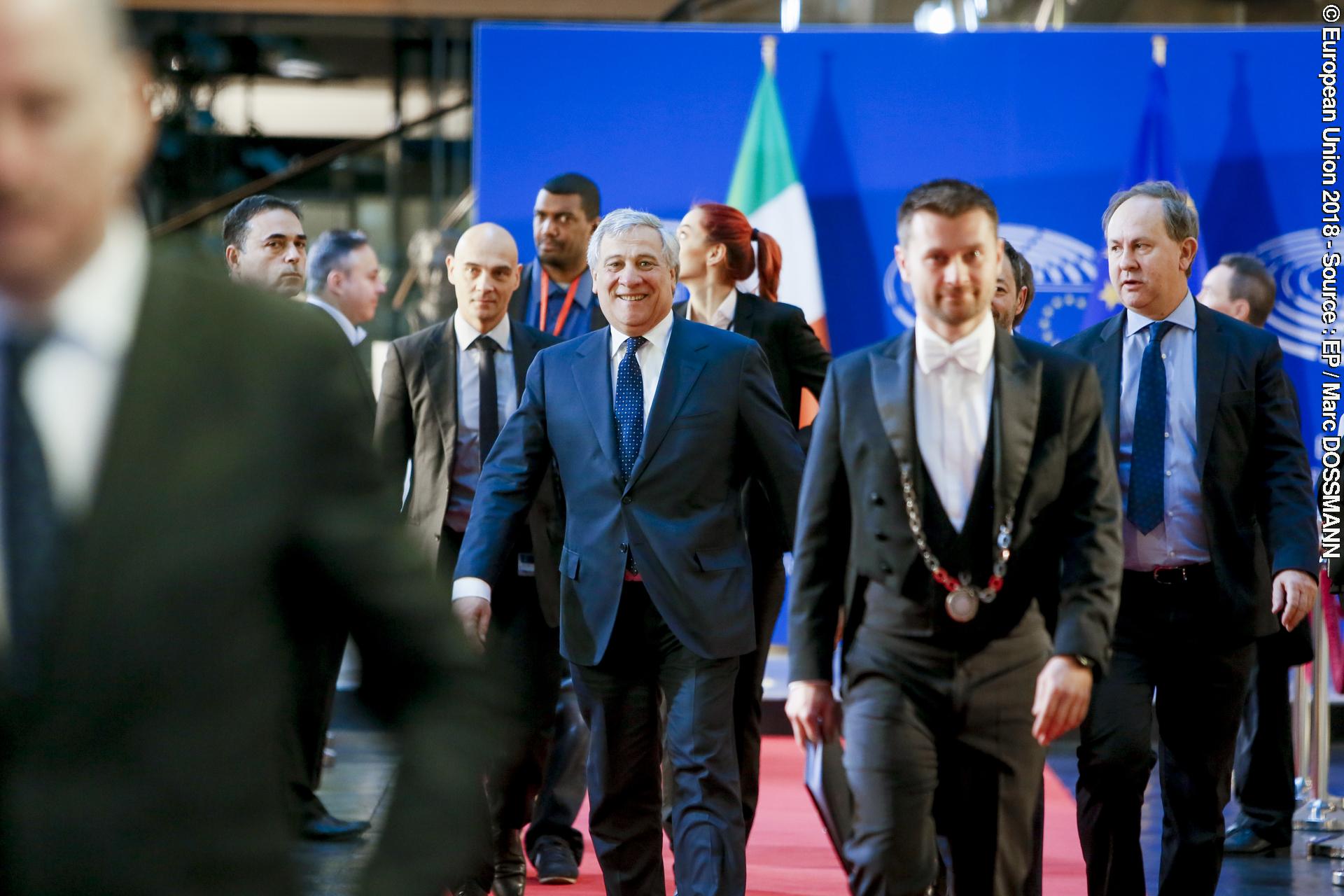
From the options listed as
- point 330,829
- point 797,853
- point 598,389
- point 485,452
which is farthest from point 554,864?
point 598,389

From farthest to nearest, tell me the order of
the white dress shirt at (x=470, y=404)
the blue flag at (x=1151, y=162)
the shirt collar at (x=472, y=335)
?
the blue flag at (x=1151, y=162)
the shirt collar at (x=472, y=335)
the white dress shirt at (x=470, y=404)

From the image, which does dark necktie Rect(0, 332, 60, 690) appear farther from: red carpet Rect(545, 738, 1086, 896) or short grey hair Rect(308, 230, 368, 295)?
short grey hair Rect(308, 230, 368, 295)

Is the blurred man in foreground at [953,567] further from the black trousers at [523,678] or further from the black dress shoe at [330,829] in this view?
the black dress shoe at [330,829]

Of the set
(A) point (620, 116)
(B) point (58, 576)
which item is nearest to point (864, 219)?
(A) point (620, 116)

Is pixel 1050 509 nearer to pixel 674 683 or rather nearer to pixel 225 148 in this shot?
pixel 674 683

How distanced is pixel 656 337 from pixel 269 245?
1.68m

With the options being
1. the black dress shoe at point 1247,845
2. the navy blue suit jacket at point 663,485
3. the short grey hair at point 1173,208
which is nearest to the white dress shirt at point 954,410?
the navy blue suit jacket at point 663,485

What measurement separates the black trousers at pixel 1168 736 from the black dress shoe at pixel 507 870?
165 cm

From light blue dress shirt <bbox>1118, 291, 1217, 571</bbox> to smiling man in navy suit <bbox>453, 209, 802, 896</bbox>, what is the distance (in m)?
0.84

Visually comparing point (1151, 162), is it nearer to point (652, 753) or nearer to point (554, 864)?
point (554, 864)

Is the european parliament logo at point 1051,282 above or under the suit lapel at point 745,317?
above

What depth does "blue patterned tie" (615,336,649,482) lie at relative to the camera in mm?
4160

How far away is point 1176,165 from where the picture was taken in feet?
25.9

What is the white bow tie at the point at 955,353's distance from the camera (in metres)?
3.13
